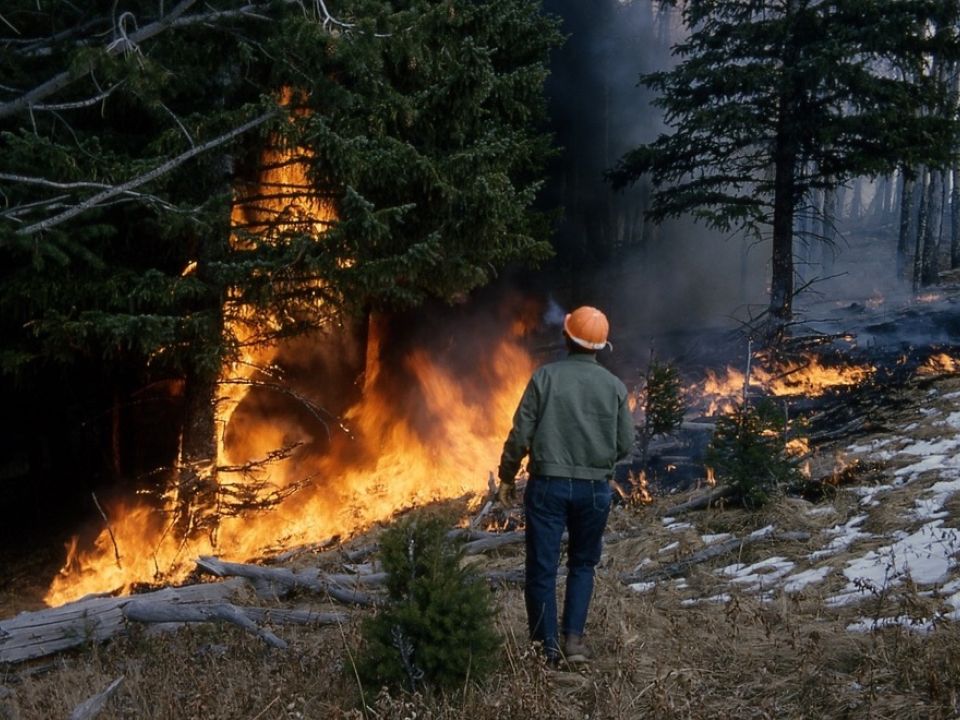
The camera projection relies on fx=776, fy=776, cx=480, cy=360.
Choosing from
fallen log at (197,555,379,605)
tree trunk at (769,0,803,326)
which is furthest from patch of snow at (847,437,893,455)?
fallen log at (197,555,379,605)

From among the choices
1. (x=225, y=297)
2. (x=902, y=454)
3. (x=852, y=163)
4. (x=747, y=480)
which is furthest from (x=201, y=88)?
(x=852, y=163)

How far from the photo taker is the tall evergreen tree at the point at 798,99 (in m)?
12.7

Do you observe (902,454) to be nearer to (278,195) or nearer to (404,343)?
(278,195)

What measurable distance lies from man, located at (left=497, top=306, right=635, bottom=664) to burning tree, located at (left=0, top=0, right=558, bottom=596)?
378 centimetres

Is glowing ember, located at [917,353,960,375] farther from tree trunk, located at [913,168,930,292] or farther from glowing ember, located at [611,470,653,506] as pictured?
tree trunk, located at [913,168,930,292]

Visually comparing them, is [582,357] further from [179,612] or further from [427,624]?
[179,612]

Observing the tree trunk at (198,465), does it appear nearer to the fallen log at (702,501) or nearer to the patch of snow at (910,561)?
the fallen log at (702,501)

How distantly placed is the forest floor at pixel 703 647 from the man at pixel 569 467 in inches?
10.5

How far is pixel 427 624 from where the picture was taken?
394 cm

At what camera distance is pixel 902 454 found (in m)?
Result: 8.38

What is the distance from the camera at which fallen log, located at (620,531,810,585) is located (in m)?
6.62

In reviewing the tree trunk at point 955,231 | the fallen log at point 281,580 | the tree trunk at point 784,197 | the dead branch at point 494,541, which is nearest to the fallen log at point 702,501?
the dead branch at point 494,541

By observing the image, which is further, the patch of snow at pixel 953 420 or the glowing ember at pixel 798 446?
the glowing ember at pixel 798 446

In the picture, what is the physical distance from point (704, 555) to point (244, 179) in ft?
23.5
